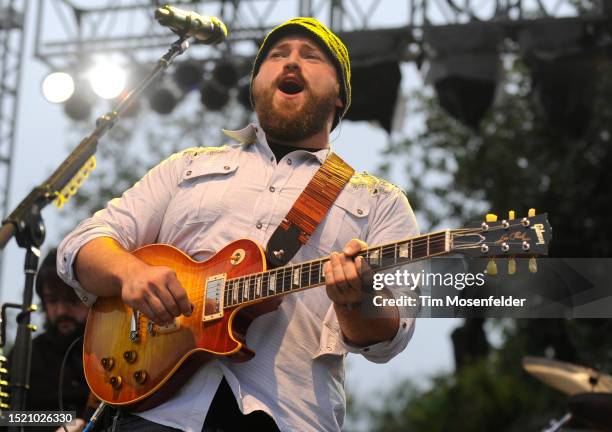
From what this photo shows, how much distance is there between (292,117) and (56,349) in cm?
217

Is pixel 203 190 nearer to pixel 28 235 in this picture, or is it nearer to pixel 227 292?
pixel 227 292

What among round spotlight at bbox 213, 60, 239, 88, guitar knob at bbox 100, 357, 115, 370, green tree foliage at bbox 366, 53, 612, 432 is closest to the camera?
guitar knob at bbox 100, 357, 115, 370

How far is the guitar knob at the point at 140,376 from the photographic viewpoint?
314 cm

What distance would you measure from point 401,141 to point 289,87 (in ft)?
48.7

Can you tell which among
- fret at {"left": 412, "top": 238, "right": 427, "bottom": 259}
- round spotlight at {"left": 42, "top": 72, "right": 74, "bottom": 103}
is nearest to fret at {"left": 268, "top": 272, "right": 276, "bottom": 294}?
fret at {"left": 412, "top": 238, "right": 427, "bottom": 259}

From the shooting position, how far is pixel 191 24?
4047 millimetres

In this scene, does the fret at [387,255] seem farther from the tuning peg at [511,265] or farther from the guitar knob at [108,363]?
the guitar knob at [108,363]

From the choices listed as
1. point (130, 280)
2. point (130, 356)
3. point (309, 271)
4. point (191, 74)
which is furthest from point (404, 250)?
point (191, 74)

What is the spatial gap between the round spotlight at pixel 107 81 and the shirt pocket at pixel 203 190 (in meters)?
3.42

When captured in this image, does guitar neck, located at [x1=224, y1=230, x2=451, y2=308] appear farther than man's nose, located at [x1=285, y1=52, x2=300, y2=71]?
No

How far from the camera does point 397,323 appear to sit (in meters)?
3.06

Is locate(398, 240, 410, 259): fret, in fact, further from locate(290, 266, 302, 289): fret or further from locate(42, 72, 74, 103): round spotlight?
locate(42, 72, 74, 103): round spotlight

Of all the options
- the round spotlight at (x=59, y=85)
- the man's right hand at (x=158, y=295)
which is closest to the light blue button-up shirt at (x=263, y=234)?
the man's right hand at (x=158, y=295)

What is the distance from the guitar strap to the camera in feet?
10.4
